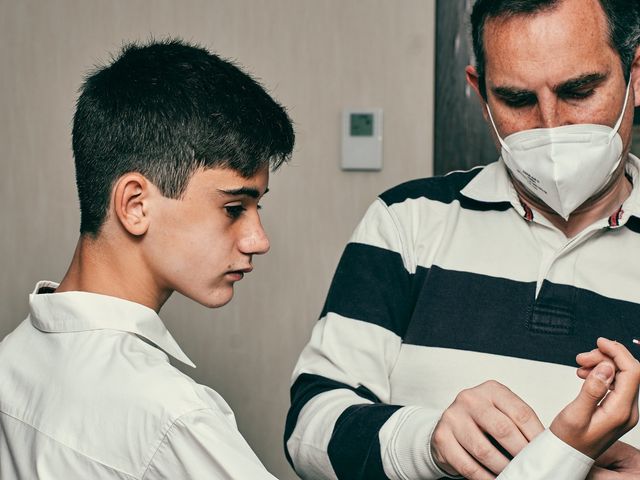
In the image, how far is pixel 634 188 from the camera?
4.49 ft

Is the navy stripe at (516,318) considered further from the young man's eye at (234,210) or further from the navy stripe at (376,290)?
the young man's eye at (234,210)

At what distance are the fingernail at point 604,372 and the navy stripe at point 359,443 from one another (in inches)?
12.6

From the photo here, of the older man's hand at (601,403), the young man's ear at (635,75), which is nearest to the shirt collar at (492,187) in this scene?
the young man's ear at (635,75)

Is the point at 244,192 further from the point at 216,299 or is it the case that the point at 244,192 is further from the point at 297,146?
the point at 297,146

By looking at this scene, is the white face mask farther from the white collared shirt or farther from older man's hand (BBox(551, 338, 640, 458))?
the white collared shirt

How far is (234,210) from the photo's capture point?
1127 mm

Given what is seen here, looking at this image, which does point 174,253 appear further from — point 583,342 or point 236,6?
point 236,6

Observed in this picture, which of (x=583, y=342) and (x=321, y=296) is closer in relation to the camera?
(x=583, y=342)

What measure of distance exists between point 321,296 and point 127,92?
1.08 meters

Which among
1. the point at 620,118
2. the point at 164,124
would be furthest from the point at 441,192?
the point at 164,124

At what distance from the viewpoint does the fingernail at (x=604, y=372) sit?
93 cm

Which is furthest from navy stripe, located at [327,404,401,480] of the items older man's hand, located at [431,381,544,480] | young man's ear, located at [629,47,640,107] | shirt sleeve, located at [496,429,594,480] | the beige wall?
the beige wall

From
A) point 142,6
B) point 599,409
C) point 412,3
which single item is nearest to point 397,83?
point 412,3

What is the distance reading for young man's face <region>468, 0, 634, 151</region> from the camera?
1.27 meters
